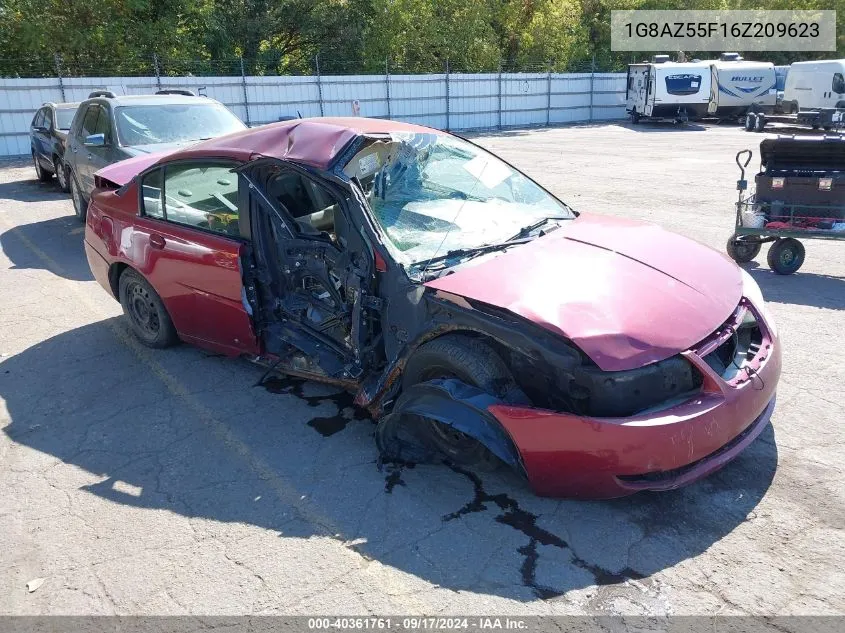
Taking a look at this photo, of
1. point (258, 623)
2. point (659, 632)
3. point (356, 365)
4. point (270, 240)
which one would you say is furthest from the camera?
point (270, 240)

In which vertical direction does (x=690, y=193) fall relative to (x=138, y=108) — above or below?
below

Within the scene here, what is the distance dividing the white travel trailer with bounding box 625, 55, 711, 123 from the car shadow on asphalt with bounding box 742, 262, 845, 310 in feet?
71.8

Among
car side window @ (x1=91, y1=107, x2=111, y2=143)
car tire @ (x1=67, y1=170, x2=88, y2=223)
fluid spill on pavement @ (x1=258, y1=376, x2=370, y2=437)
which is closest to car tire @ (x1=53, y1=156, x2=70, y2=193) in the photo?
car tire @ (x1=67, y1=170, x2=88, y2=223)

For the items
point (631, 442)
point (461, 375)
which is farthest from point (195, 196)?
point (631, 442)

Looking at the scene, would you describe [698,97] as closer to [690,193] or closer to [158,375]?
[690,193]

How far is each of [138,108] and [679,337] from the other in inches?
328

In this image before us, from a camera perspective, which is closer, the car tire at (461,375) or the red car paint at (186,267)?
the car tire at (461,375)

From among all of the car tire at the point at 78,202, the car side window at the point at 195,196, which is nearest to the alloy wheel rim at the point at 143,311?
the car side window at the point at 195,196

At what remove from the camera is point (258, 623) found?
8.47ft

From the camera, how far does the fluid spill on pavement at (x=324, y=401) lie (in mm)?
4023

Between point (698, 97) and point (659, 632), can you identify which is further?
point (698, 97)

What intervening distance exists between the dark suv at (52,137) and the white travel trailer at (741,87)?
24.0m

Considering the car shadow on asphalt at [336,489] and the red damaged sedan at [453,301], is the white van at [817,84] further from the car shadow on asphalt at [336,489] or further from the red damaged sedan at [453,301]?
the car shadow on asphalt at [336,489]

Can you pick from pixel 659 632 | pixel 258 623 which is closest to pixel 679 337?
pixel 659 632
